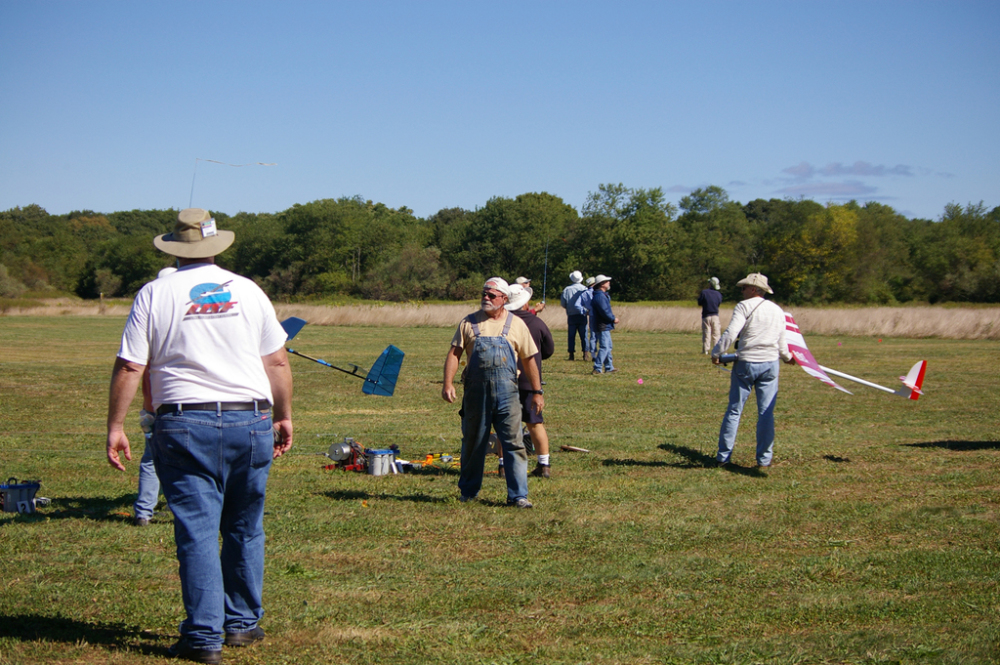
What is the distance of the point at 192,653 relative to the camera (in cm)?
371

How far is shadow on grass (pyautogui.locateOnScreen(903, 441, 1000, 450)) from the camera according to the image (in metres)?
9.52

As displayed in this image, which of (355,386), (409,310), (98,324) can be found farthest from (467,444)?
(98,324)

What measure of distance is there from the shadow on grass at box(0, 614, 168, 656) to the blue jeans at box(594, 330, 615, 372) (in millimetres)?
13412

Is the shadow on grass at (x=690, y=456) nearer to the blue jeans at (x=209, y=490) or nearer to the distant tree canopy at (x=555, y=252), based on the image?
the blue jeans at (x=209, y=490)

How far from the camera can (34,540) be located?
18.8ft

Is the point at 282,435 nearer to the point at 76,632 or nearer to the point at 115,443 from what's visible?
the point at 115,443

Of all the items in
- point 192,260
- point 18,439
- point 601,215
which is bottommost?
point 18,439

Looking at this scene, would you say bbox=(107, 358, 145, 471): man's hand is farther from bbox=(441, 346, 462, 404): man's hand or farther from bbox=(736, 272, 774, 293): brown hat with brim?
bbox=(736, 272, 774, 293): brown hat with brim

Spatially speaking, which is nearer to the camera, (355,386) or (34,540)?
(34,540)

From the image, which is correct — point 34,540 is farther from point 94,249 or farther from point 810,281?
point 94,249

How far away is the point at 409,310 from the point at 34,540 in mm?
32501

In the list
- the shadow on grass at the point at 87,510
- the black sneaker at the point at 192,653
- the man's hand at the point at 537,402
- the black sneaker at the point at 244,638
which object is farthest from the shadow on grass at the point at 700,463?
the black sneaker at the point at 192,653

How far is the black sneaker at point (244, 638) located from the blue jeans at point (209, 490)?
0.12 meters

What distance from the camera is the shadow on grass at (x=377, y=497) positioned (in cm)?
700
